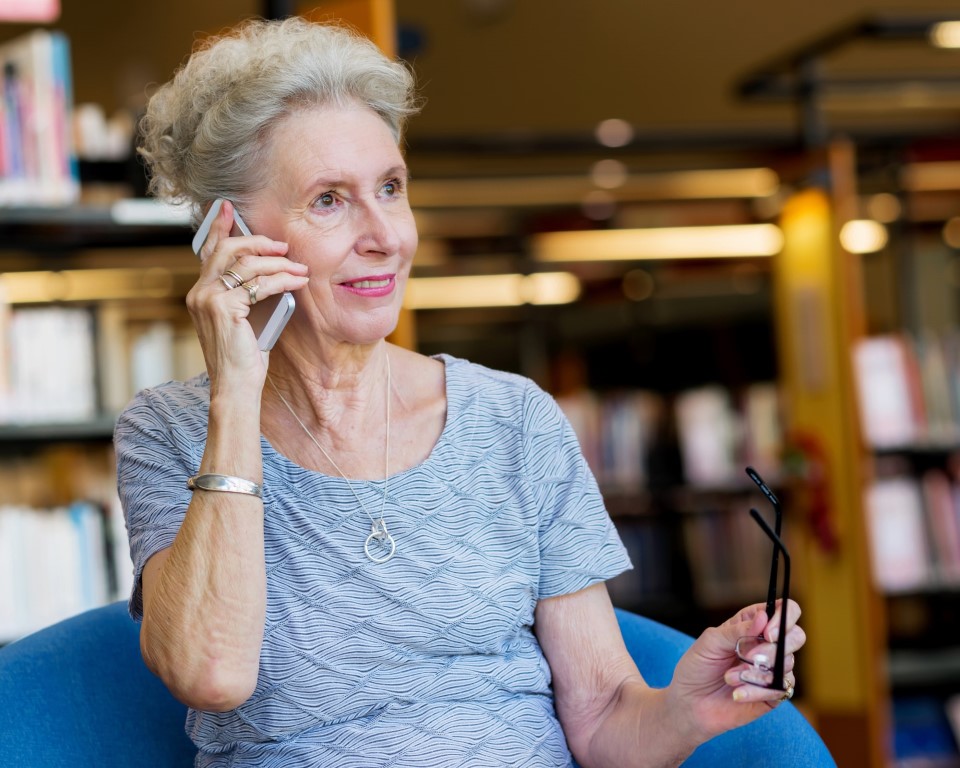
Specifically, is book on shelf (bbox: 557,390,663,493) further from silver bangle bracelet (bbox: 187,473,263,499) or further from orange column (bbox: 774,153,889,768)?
silver bangle bracelet (bbox: 187,473,263,499)

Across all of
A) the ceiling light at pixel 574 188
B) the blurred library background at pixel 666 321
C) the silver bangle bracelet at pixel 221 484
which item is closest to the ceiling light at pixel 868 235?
the blurred library background at pixel 666 321

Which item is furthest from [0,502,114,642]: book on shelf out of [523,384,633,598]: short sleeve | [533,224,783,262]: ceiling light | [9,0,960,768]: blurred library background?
[533,224,783,262]: ceiling light

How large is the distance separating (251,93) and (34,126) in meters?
1.86

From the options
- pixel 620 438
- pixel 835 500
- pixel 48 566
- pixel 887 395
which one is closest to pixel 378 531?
pixel 48 566

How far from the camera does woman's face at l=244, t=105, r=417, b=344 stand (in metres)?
1.51

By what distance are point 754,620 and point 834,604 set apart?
2934 mm

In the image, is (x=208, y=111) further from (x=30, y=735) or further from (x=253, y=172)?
(x=30, y=735)

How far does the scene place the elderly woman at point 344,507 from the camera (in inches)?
53.5

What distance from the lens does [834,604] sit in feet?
13.2

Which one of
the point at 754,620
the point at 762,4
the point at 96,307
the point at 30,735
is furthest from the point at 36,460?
the point at 762,4

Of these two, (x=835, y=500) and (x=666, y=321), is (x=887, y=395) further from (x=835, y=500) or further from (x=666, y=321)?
(x=666, y=321)

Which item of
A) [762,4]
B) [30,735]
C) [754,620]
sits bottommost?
[30,735]

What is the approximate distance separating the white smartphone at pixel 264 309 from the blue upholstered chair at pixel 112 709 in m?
0.52

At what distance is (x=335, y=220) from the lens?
1.52 metres
